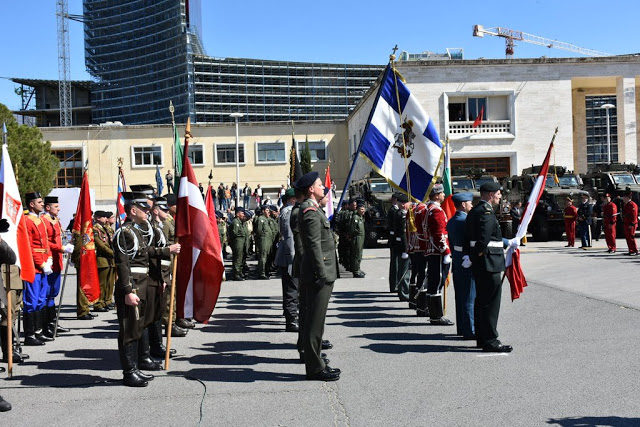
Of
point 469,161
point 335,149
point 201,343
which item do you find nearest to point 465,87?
point 469,161

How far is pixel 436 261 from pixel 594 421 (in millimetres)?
4697

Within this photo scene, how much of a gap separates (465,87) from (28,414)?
119 ft

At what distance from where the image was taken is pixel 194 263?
7.70 meters

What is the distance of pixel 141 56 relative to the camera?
395ft

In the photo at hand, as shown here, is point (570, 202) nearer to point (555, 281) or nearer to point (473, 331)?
point (555, 281)

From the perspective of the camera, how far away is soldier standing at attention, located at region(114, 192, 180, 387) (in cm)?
679

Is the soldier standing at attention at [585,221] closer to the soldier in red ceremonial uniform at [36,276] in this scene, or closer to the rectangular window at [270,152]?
the soldier in red ceremonial uniform at [36,276]

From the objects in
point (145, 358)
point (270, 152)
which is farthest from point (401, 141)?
point (270, 152)

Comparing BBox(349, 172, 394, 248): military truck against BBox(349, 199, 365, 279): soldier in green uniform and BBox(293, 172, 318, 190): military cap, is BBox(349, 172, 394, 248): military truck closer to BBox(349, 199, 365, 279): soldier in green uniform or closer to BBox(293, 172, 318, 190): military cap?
BBox(349, 199, 365, 279): soldier in green uniform

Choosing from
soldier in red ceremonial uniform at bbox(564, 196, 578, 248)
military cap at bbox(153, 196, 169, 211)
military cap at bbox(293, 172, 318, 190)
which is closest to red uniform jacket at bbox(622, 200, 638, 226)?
soldier in red ceremonial uniform at bbox(564, 196, 578, 248)

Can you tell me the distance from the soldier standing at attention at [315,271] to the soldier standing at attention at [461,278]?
2223 millimetres

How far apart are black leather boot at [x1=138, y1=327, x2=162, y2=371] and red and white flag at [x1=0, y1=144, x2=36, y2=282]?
1.62 m

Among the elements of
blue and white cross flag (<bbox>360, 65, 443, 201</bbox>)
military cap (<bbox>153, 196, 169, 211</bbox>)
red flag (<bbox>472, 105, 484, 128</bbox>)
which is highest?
red flag (<bbox>472, 105, 484, 128</bbox>)

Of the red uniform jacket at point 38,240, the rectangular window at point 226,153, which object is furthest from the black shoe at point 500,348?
the rectangular window at point 226,153
